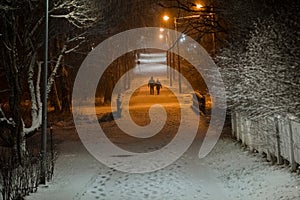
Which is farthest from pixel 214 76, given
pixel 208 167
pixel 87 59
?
pixel 87 59

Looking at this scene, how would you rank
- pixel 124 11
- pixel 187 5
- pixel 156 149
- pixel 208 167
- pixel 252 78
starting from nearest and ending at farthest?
pixel 252 78, pixel 208 167, pixel 156 149, pixel 187 5, pixel 124 11

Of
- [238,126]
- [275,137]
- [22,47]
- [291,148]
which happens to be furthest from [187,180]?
[22,47]

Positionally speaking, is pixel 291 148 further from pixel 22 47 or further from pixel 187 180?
pixel 22 47

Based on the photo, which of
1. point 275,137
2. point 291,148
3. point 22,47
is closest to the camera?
point 291,148

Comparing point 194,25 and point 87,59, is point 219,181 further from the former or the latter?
point 87,59

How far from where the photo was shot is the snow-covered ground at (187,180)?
295 inches

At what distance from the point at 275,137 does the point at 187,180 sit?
2.23 m

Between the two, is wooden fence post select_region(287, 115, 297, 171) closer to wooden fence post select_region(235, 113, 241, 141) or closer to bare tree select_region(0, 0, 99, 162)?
wooden fence post select_region(235, 113, 241, 141)

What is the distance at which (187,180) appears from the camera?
8750 millimetres

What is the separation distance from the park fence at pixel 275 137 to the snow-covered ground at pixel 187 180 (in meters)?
0.25

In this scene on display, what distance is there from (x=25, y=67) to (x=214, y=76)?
612 centimetres

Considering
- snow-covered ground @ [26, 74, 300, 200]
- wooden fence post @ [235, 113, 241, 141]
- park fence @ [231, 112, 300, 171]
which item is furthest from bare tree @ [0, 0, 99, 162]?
park fence @ [231, 112, 300, 171]

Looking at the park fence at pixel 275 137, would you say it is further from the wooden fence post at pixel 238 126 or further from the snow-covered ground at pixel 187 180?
the wooden fence post at pixel 238 126

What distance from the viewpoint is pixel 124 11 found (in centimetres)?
1892
